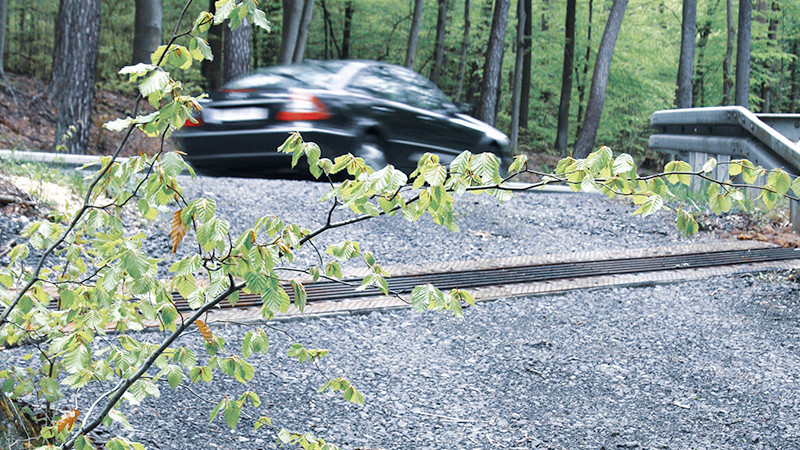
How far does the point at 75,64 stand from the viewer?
12523 mm

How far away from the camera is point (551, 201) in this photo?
921 centimetres

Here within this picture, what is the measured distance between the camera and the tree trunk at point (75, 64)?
12.4 metres

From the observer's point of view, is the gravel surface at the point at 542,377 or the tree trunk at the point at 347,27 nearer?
the gravel surface at the point at 542,377

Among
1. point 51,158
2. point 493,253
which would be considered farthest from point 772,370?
point 51,158

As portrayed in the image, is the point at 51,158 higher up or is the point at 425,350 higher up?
the point at 51,158

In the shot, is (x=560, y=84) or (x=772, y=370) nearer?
(x=772, y=370)

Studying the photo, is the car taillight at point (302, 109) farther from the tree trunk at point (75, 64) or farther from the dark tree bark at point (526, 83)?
the dark tree bark at point (526, 83)

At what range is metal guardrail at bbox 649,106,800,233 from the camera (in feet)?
22.8

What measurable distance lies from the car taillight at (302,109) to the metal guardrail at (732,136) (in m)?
4.64

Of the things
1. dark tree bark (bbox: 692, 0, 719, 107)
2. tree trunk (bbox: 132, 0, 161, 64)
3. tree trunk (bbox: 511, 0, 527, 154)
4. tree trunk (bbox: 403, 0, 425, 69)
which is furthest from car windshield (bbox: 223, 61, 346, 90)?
dark tree bark (bbox: 692, 0, 719, 107)

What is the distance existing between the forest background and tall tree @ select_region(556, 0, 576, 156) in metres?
0.36

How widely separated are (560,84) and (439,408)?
2686 centimetres

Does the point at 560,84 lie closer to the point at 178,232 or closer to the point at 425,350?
the point at 425,350

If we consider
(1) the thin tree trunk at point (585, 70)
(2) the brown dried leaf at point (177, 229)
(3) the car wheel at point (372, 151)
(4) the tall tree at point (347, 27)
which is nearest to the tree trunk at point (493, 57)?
(1) the thin tree trunk at point (585, 70)
